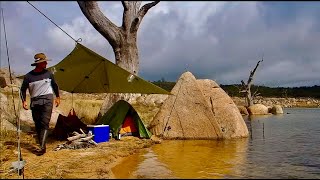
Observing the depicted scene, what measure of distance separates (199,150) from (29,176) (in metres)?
4.66

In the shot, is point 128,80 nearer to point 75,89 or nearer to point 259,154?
point 75,89

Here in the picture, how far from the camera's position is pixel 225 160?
8.42 m

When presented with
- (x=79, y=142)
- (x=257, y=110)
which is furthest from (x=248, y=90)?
(x=79, y=142)

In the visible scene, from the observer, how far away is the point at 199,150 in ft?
32.6

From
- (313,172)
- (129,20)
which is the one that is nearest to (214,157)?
(313,172)

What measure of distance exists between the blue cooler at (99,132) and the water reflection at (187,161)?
1347 millimetres

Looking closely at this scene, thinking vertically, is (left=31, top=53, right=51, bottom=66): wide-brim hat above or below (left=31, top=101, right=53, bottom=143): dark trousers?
above

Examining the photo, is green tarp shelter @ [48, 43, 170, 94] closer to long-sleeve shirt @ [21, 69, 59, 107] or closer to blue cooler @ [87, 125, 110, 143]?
blue cooler @ [87, 125, 110, 143]

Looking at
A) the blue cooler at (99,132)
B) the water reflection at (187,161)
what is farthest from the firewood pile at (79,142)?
the water reflection at (187,161)

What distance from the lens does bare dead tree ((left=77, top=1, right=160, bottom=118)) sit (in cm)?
1302

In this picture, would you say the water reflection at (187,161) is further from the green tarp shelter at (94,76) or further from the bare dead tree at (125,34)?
the bare dead tree at (125,34)

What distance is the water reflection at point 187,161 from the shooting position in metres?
6.86

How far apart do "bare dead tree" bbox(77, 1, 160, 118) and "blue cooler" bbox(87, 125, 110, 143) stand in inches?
107

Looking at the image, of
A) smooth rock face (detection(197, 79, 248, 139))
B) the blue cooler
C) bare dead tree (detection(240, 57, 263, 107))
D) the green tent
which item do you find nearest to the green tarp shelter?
the green tent
